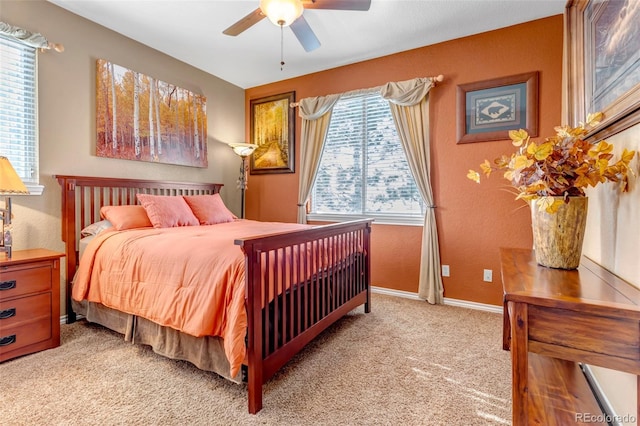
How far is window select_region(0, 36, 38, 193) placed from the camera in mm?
2371

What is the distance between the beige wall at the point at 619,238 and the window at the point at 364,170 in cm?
194

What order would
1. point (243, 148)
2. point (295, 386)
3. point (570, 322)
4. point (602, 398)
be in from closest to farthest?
point (570, 322), point (602, 398), point (295, 386), point (243, 148)

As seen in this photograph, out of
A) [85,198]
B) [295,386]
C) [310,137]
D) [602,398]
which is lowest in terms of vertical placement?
[295,386]

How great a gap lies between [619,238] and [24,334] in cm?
331

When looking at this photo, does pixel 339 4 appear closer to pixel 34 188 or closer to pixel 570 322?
pixel 570 322

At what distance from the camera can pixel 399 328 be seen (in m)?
2.59

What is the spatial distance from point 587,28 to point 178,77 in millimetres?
3720

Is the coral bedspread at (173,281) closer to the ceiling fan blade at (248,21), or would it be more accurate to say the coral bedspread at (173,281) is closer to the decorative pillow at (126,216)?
the decorative pillow at (126,216)

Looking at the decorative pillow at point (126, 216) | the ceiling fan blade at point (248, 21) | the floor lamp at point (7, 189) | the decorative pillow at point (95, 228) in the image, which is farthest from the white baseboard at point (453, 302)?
the floor lamp at point (7, 189)

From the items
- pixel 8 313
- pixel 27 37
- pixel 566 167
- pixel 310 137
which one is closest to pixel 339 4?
pixel 566 167

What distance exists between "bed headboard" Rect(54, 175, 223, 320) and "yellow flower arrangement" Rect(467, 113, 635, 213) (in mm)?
3235

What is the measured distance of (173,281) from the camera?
6.12 feet

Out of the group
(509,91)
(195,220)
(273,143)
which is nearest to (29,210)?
(195,220)

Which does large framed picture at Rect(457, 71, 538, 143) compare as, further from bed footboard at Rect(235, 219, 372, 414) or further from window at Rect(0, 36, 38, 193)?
window at Rect(0, 36, 38, 193)
